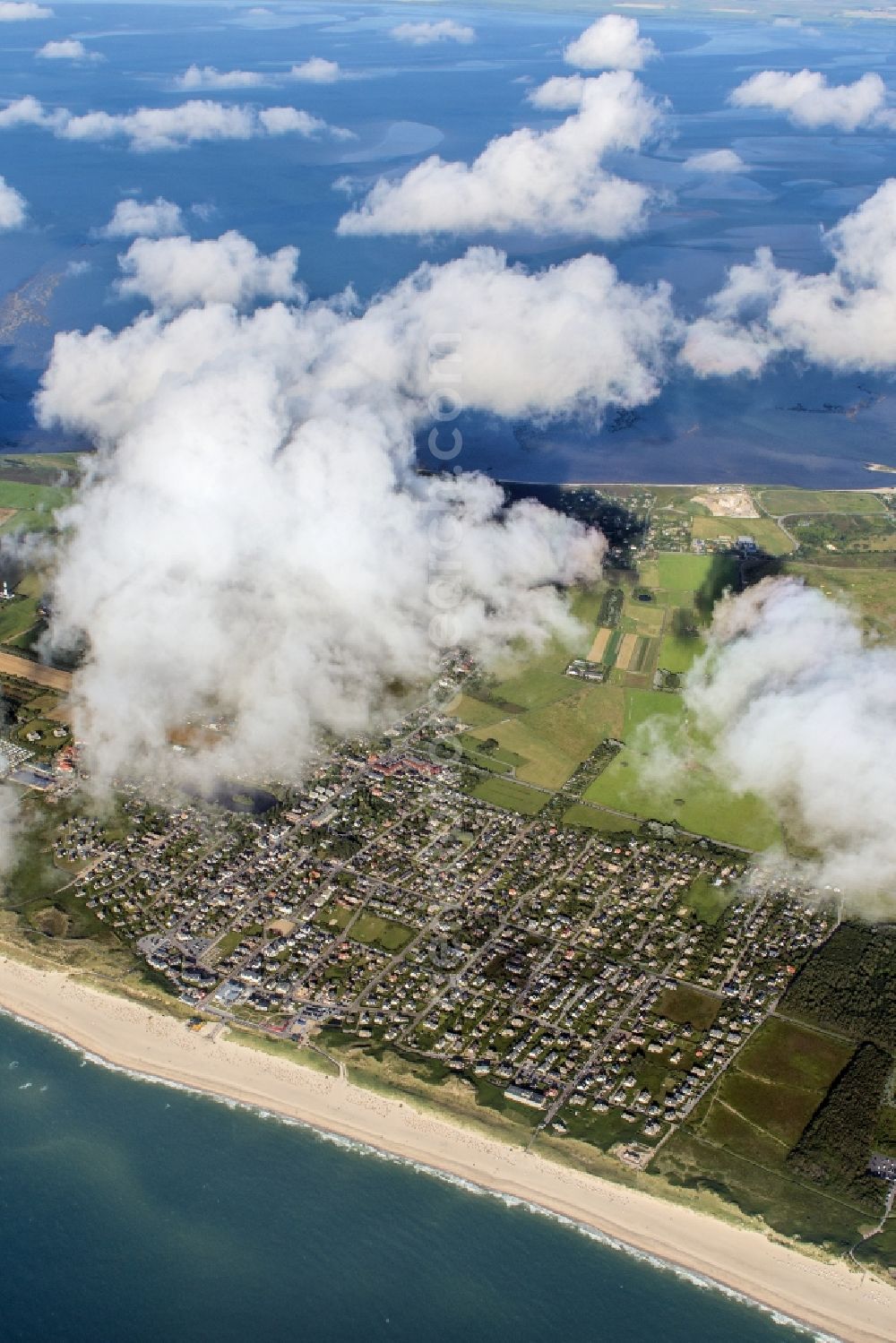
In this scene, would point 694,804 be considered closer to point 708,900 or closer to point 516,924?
point 708,900

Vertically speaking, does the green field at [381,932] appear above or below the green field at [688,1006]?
above

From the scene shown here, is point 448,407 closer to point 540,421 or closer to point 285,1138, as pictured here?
point 540,421

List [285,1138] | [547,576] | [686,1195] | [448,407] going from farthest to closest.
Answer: [448,407] < [547,576] < [285,1138] < [686,1195]

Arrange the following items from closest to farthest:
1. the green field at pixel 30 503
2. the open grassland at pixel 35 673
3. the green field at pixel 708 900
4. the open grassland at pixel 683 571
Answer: the green field at pixel 708 900 → the open grassland at pixel 35 673 → the open grassland at pixel 683 571 → the green field at pixel 30 503

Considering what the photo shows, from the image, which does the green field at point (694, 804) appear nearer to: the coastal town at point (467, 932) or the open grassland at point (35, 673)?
the coastal town at point (467, 932)

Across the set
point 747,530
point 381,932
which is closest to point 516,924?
point 381,932

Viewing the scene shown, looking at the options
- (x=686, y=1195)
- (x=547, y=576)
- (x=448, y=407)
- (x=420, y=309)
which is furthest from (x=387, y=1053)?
(x=420, y=309)

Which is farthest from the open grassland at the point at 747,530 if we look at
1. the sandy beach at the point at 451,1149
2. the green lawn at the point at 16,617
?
the sandy beach at the point at 451,1149
